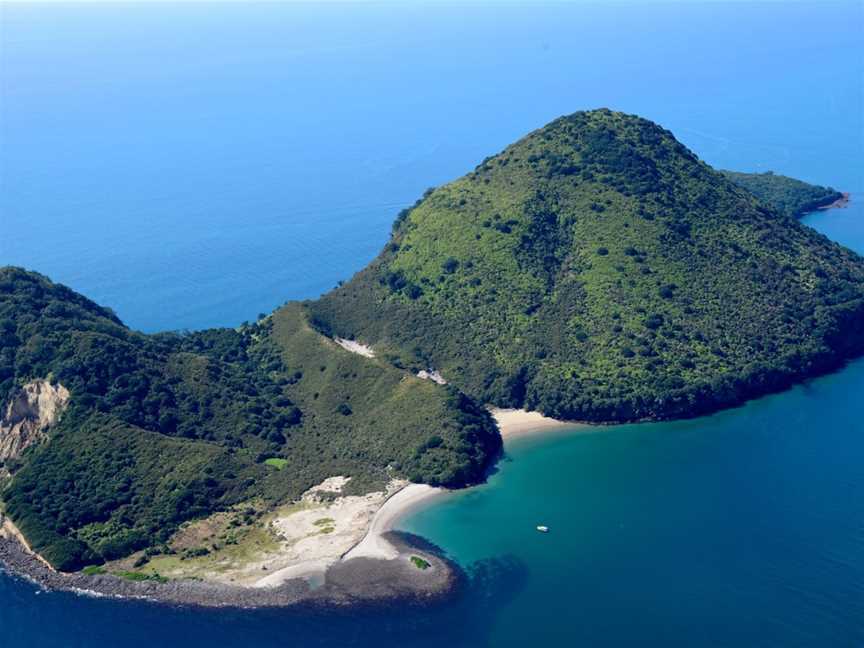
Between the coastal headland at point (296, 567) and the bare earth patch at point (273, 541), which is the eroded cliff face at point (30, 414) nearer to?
the coastal headland at point (296, 567)

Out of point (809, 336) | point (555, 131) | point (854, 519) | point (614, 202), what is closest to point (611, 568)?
point (854, 519)

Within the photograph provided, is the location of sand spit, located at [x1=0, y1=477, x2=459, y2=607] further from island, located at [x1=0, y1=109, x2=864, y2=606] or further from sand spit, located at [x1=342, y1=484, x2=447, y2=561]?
island, located at [x1=0, y1=109, x2=864, y2=606]

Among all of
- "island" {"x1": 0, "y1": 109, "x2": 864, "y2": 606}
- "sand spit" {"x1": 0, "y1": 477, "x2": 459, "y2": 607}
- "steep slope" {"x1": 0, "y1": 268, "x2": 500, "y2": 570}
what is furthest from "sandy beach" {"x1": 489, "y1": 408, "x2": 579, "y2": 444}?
"sand spit" {"x1": 0, "y1": 477, "x2": 459, "y2": 607}

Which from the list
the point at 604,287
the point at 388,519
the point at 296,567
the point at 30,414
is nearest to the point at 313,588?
the point at 296,567

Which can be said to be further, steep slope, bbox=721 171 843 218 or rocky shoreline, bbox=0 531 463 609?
steep slope, bbox=721 171 843 218

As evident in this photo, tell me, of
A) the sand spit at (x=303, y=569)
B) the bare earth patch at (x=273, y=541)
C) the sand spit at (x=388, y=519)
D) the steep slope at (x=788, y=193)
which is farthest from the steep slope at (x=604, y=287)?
the steep slope at (x=788, y=193)

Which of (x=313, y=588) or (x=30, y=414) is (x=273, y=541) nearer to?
(x=313, y=588)

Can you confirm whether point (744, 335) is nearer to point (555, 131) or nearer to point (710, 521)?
point (710, 521)
